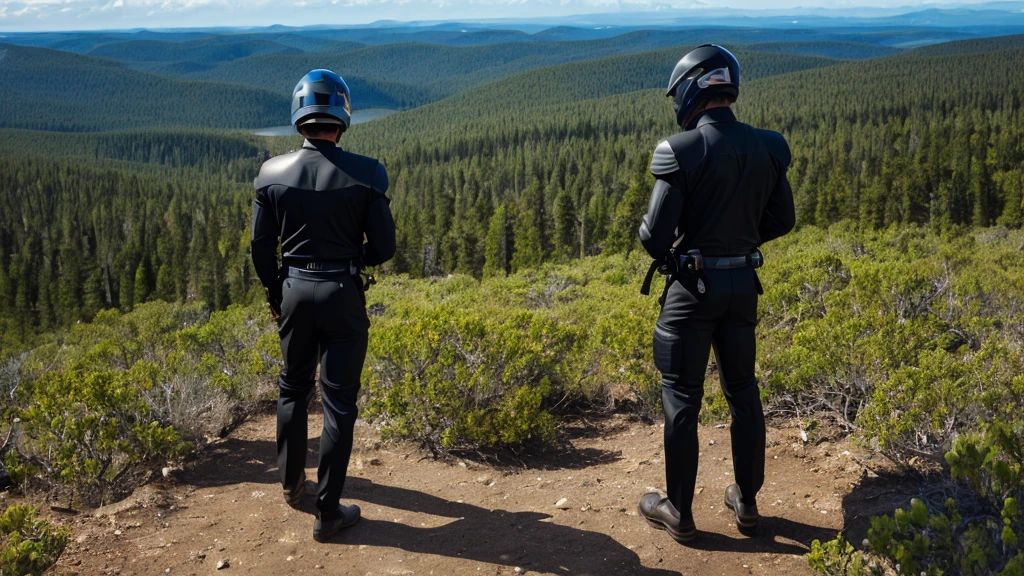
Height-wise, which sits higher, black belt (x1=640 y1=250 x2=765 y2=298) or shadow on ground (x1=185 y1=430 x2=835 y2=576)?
black belt (x1=640 y1=250 x2=765 y2=298)

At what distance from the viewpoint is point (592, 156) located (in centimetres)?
13212

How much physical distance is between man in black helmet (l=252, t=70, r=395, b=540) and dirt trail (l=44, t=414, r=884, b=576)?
46 cm

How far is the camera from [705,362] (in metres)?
4.84

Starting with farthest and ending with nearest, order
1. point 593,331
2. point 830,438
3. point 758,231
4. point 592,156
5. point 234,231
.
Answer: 1. point 592,156
2. point 234,231
3. point 593,331
4. point 830,438
5. point 758,231

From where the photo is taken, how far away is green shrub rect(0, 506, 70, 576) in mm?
4195

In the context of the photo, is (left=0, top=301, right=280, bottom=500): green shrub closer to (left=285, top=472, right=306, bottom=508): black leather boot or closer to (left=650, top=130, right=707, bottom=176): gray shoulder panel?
(left=285, top=472, right=306, bottom=508): black leather boot

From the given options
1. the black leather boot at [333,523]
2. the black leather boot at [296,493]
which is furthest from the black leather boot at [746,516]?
the black leather boot at [296,493]

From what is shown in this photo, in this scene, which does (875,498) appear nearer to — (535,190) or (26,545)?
(26,545)

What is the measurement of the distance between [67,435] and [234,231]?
113 metres

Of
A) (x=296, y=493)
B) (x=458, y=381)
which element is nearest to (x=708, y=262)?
(x=458, y=381)

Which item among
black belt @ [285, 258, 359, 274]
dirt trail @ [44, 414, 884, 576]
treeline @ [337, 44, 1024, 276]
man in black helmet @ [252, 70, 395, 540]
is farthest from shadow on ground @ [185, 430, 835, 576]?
treeline @ [337, 44, 1024, 276]

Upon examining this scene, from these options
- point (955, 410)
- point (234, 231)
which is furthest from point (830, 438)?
point (234, 231)

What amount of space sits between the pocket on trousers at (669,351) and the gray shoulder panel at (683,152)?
3.18 ft

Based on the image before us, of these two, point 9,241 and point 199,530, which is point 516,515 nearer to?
point 199,530
